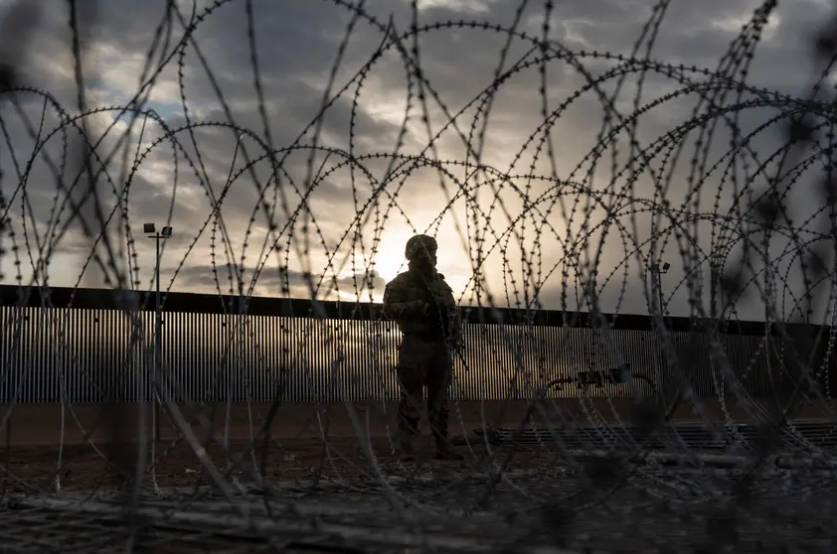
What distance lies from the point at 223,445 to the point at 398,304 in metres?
4.77

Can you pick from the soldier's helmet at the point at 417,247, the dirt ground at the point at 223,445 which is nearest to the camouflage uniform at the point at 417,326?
the soldier's helmet at the point at 417,247

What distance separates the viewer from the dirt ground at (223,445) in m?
2.97

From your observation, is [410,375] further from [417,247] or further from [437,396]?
[417,247]

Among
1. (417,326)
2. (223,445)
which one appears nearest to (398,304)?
(417,326)

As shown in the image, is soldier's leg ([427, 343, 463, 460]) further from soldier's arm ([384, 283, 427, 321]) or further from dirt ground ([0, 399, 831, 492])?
soldier's arm ([384, 283, 427, 321])

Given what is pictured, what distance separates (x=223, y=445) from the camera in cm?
319

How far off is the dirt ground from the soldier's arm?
940 millimetres

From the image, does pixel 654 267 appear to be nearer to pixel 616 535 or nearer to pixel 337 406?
pixel 616 535

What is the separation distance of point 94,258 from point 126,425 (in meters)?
0.32

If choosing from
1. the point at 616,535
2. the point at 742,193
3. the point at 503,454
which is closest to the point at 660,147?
the point at 742,193

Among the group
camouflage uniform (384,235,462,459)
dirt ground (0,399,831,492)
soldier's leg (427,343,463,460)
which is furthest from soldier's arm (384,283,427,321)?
dirt ground (0,399,831,492)

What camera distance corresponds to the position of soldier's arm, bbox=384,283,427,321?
7.85m

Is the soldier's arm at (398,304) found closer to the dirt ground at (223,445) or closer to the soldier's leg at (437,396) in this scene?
the soldier's leg at (437,396)

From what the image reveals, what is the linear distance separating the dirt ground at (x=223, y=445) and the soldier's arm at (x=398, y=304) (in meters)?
0.94
